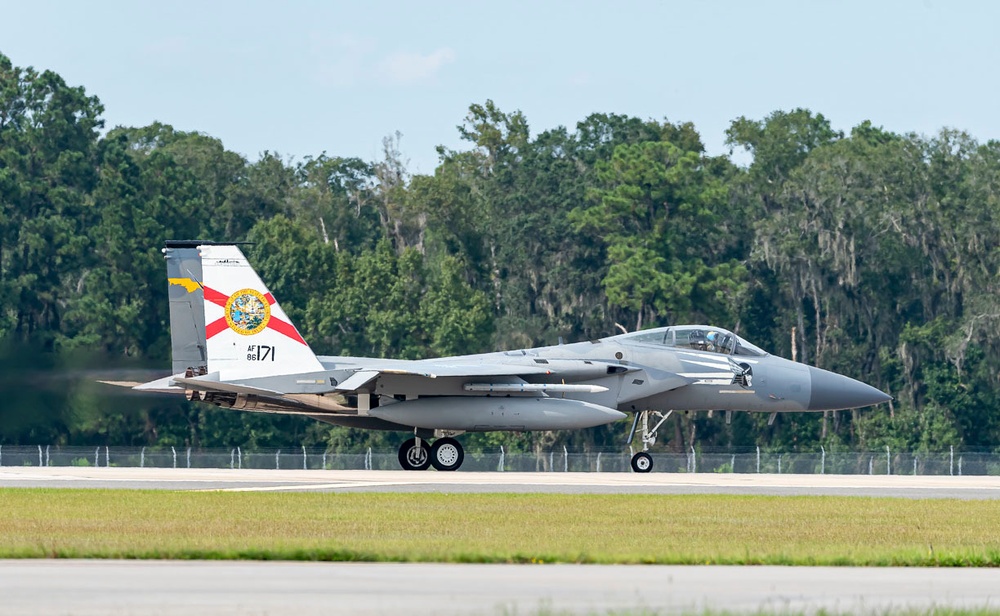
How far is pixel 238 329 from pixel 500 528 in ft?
49.1

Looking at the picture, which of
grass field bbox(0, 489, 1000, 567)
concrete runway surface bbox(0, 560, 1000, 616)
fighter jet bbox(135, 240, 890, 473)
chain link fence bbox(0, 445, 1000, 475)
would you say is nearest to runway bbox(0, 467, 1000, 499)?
fighter jet bbox(135, 240, 890, 473)

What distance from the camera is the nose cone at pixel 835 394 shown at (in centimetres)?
3406

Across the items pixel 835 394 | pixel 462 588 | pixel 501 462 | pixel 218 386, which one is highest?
pixel 218 386

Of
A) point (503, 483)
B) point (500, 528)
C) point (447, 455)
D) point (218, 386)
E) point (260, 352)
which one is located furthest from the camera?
point (447, 455)

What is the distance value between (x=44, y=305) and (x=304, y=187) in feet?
68.4

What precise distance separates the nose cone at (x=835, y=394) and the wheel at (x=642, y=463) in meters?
3.76

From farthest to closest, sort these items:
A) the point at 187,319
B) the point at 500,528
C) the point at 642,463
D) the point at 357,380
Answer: the point at 187,319 < the point at 642,463 < the point at 357,380 < the point at 500,528

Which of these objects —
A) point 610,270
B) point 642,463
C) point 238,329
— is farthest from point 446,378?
point 610,270

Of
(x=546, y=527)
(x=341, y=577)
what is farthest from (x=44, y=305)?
(x=341, y=577)

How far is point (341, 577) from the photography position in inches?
471

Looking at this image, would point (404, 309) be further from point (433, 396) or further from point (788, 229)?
point (433, 396)

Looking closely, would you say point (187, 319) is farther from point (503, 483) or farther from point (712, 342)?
point (712, 342)

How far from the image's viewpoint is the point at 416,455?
1315 inches

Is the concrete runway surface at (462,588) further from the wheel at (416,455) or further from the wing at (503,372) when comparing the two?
the wheel at (416,455)
